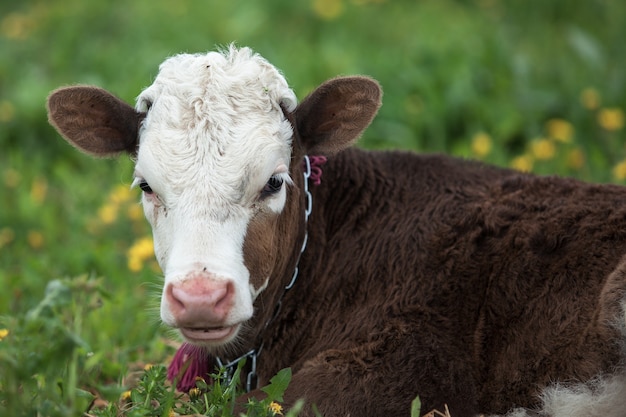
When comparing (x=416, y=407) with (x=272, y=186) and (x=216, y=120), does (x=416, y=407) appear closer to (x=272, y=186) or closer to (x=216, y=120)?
(x=272, y=186)

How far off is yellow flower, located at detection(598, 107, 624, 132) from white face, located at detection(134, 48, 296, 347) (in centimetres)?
382

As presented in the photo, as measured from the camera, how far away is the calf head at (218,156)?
152 inches

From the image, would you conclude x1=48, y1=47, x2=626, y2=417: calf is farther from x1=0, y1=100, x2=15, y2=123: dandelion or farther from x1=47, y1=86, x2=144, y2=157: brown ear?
x1=0, y1=100, x2=15, y2=123: dandelion

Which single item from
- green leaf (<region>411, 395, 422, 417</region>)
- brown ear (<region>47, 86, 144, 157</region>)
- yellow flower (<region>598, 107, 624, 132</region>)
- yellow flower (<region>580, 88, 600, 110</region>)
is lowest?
green leaf (<region>411, 395, 422, 417</region>)

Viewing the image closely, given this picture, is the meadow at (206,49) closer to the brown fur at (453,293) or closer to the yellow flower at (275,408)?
the yellow flower at (275,408)

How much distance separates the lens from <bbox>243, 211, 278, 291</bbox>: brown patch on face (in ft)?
13.5

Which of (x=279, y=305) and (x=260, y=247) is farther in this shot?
(x=279, y=305)

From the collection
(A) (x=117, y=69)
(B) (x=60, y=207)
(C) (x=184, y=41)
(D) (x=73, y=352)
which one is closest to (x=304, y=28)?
(C) (x=184, y=41)

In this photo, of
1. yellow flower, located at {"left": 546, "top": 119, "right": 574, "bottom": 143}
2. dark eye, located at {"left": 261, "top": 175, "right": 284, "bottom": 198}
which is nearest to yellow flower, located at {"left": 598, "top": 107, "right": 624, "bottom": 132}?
yellow flower, located at {"left": 546, "top": 119, "right": 574, "bottom": 143}

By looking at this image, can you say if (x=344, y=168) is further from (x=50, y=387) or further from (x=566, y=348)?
(x=50, y=387)

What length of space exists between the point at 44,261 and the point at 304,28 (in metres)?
5.07

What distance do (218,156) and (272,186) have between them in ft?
1.03

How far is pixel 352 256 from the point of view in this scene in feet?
15.3

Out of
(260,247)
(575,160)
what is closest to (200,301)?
Answer: (260,247)
